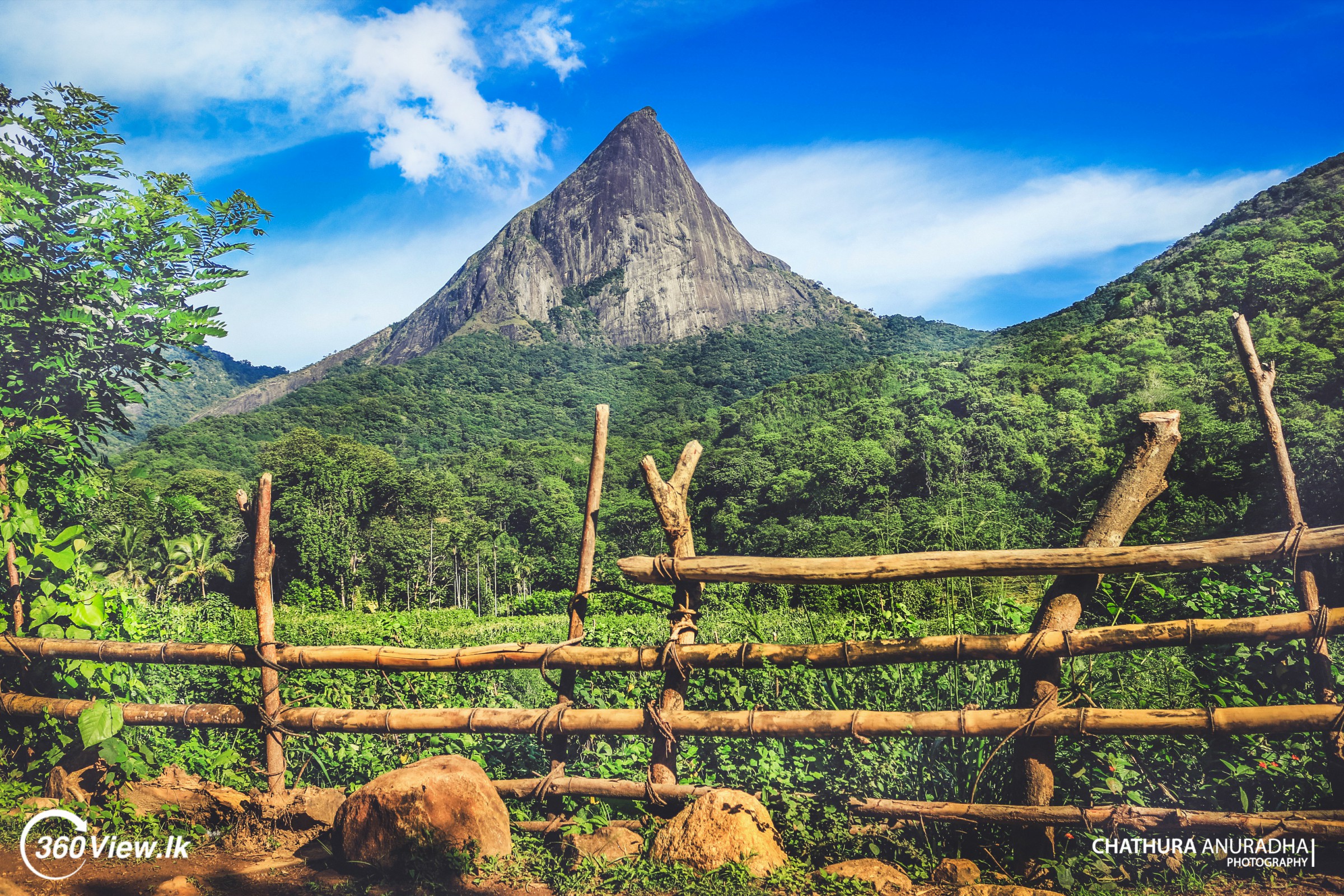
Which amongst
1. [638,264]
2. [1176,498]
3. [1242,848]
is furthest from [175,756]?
[638,264]

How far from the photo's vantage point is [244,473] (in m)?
48.5

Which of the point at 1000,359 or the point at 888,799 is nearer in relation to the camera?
the point at 888,799

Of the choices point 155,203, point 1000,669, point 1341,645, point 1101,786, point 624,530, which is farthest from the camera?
point 624,530

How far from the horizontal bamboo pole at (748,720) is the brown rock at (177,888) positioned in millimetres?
930

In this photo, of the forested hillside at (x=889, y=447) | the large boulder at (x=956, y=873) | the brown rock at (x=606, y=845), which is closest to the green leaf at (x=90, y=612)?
the forested hillside at (x=889, y=447)

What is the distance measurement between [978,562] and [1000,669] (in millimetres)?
1172

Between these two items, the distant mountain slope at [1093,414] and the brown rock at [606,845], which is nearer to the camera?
the brown rock at [606,845]

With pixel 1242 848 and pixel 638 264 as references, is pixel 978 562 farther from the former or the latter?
pixel 638 264

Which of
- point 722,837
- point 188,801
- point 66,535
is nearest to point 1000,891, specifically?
point 722,837

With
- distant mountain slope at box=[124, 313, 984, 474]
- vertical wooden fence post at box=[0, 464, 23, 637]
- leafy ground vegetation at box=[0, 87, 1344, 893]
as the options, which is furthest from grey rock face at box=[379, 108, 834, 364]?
vertical wooden fence post at box=[0, 464, 23, 637]

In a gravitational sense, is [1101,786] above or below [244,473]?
below

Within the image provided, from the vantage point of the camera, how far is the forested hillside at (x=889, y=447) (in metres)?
22.5

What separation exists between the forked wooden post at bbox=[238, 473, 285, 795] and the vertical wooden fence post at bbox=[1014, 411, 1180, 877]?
147 inches

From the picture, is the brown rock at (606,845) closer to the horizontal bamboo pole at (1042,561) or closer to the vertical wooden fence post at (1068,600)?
the horizontal bamboo pole at (1042,561)
